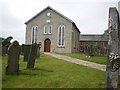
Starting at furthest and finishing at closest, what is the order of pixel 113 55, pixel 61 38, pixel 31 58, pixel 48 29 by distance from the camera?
1. pixel 48 29
2. pixel 61 38
3. pixel 31 58
4. pixel 113 55

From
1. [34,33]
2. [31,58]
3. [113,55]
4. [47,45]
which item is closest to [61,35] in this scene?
[47,45]

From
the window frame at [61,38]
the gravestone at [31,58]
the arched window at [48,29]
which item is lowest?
the gravestone at [31,58]

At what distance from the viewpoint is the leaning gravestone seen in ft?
14.6

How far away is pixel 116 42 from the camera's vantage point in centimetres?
457

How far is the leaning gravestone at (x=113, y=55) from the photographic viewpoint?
14.6 feet

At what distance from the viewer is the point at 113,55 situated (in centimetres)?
452

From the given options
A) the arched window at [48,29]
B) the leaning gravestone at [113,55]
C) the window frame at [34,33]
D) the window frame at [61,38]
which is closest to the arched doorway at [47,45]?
the arched window at [48,29]

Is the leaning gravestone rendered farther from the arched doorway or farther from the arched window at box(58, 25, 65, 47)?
the arched doorway

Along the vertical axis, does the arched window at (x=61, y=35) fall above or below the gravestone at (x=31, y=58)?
above

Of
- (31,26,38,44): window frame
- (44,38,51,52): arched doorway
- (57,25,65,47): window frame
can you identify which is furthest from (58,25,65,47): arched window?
(31,26,38,44): window frame

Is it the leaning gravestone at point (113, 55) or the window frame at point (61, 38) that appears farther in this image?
the window frame at point (61, 38)

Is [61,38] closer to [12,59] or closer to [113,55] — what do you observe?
[12,59]

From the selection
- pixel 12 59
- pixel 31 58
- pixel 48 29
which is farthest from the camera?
pixel 48 29

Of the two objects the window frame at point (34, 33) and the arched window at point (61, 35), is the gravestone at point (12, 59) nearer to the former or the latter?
the arched window at point (61, 35)
